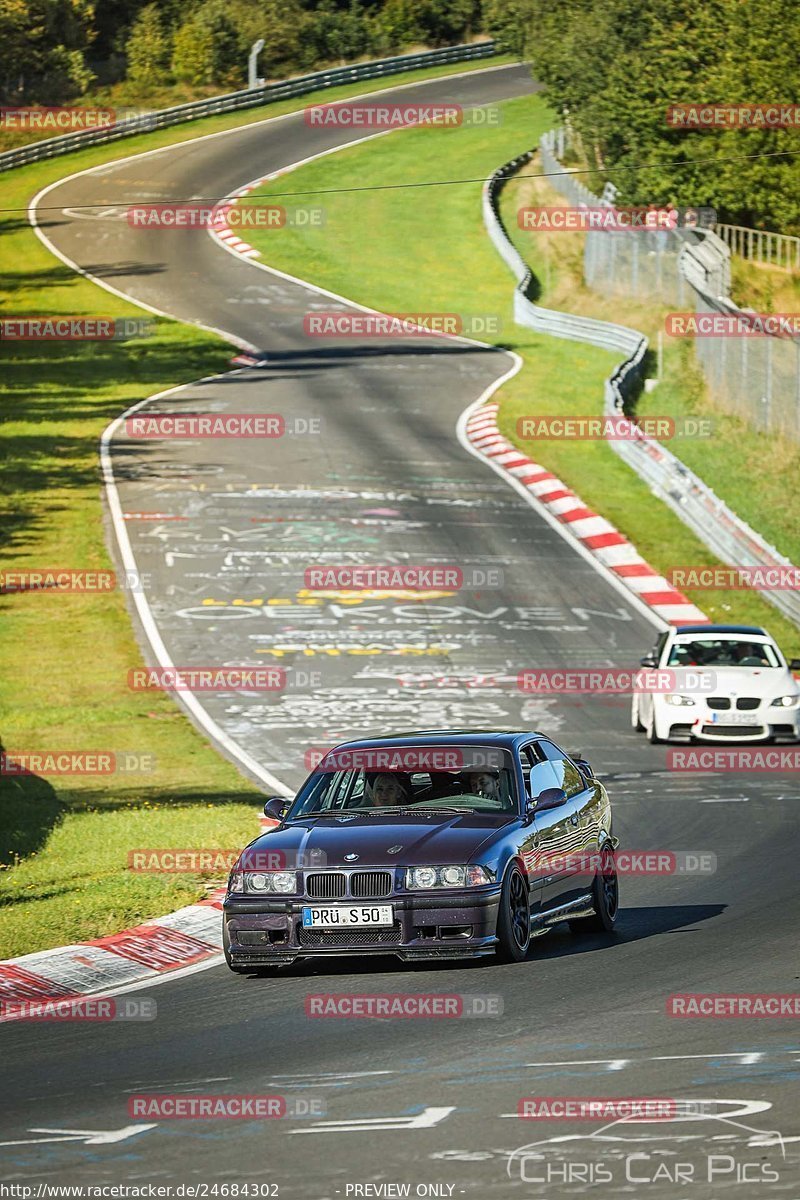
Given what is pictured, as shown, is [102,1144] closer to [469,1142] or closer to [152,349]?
[469,1142]

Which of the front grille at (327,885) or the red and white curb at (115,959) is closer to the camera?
the front grille at (327,885)

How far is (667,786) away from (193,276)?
43452 mm

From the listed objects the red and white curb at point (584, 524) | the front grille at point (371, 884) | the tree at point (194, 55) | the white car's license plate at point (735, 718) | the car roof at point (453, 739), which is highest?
the tree at point (194, 55)

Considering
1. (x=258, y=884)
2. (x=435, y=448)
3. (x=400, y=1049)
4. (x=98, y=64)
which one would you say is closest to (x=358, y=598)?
(x=435, y=448)

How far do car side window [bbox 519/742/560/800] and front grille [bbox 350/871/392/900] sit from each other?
1540 millimetres

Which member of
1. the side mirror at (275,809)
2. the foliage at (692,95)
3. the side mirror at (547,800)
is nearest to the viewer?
the side mirror at (547,800)

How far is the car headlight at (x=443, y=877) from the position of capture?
10.6m

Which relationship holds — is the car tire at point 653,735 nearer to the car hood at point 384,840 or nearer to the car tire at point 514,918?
the car hood at point 384,840

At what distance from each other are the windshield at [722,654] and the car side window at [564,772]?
35.8ft

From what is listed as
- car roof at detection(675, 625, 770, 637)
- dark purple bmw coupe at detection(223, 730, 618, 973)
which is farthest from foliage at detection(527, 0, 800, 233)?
dark purple bmw coupe at detection(223, 730, 618, 973)

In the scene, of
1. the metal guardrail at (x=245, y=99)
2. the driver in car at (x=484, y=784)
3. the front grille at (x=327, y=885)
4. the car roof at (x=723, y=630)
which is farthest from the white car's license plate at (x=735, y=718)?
the metal guardrail at (x=245, y=99)

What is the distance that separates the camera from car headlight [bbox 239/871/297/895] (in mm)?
10828

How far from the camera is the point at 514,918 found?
11031 mm

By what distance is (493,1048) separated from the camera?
879cm
